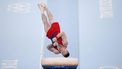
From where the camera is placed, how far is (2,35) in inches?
55.3

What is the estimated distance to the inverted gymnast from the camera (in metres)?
1.33

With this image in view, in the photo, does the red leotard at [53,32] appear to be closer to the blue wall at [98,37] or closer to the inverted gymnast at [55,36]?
the inverted gymnast at [55,36]

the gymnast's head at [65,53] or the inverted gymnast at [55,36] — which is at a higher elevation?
the inverted gymnast at [55,36]

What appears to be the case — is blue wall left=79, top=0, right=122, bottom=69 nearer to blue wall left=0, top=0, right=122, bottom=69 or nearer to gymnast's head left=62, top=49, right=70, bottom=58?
blue wall left=0, top=0, right=122, bottom=69

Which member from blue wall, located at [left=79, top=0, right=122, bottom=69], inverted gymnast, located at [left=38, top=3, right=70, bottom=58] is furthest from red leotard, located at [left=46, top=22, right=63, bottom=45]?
blue wall, located at [left=79, top=0, right=122, bottom=69]

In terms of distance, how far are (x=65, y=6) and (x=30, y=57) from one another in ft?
1.65

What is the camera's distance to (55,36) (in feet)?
4.40

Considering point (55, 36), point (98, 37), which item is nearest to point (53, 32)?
point (55, 36)

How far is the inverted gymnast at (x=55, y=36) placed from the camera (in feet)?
4.35

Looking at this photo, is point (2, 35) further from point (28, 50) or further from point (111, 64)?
point (111, 64)

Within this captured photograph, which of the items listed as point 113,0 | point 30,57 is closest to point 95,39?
point 113,0

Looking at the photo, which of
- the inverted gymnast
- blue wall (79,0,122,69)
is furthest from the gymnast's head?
A: blue wall (79,0,122,69)

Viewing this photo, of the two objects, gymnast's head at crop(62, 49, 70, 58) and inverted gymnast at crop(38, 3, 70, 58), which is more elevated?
inverted gymnast at crop(38, 3, 70, 58)

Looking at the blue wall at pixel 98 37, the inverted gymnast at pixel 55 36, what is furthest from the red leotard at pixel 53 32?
the blue wall at pixel 98 37
